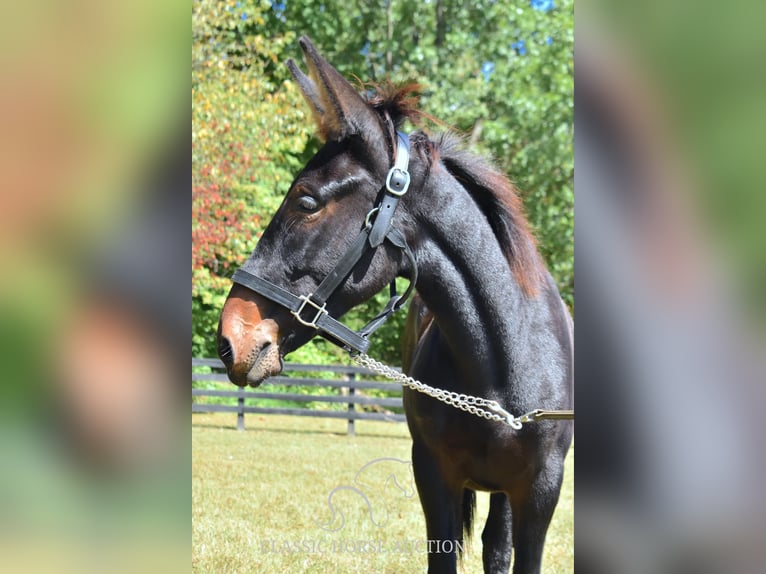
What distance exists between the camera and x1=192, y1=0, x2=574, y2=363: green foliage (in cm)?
801

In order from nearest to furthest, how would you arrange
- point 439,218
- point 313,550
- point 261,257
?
point 261,257
point 439,218
point 313,550


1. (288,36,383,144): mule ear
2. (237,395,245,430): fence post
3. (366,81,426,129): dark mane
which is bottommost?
(237,395,245,430): fence post

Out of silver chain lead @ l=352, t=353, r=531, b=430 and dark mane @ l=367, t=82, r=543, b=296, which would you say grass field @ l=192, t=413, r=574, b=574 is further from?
dark mane @ l=367, t=82, r=543, b=296

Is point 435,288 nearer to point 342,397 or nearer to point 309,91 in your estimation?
point 309,91

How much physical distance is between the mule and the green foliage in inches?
191

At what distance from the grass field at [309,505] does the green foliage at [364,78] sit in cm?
135

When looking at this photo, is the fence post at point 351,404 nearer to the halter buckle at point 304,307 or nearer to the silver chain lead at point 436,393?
the silver chain lead at point 436,393

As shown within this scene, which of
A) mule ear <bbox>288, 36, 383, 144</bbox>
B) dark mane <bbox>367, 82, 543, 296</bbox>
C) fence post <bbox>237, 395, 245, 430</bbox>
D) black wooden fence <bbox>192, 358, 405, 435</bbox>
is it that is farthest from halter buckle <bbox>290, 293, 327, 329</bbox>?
black wooden fence <bbox>192, 358, 405, 435</bbox>
